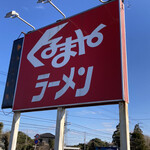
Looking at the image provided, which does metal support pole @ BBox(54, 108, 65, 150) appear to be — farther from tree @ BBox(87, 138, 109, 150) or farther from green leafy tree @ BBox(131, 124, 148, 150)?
tree @ BBox(87, 138, 109, 150)

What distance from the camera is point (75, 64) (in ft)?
24.3

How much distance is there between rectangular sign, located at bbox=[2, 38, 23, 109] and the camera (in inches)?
354

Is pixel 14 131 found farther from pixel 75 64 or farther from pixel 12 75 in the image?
pixel 75 64

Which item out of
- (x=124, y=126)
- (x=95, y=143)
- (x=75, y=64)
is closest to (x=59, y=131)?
(x=124, y=126)

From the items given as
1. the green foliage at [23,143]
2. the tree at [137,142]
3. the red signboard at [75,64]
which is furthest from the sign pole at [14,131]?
the tree at [137,142]

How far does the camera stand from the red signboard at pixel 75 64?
6.41 m

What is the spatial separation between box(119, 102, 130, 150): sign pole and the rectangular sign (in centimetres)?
514

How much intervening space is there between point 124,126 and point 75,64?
2.94 m

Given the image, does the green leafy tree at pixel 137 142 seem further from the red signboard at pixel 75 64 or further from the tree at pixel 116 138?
the red signboard at pixel 75 64

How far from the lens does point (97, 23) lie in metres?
7.45

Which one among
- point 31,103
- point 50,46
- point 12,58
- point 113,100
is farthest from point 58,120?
point 12,58

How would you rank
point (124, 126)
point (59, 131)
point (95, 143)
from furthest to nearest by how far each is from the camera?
point (95, 143) → point (59, 131) → point (124, 126)

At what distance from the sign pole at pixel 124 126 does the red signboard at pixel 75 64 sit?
273 mm

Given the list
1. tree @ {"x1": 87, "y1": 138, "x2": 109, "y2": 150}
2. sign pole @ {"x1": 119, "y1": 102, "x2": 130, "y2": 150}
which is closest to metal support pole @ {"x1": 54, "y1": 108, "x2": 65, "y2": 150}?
sign pole @ {"x1": 119, "y1": 102, "x2": 130, "y2": 150}
